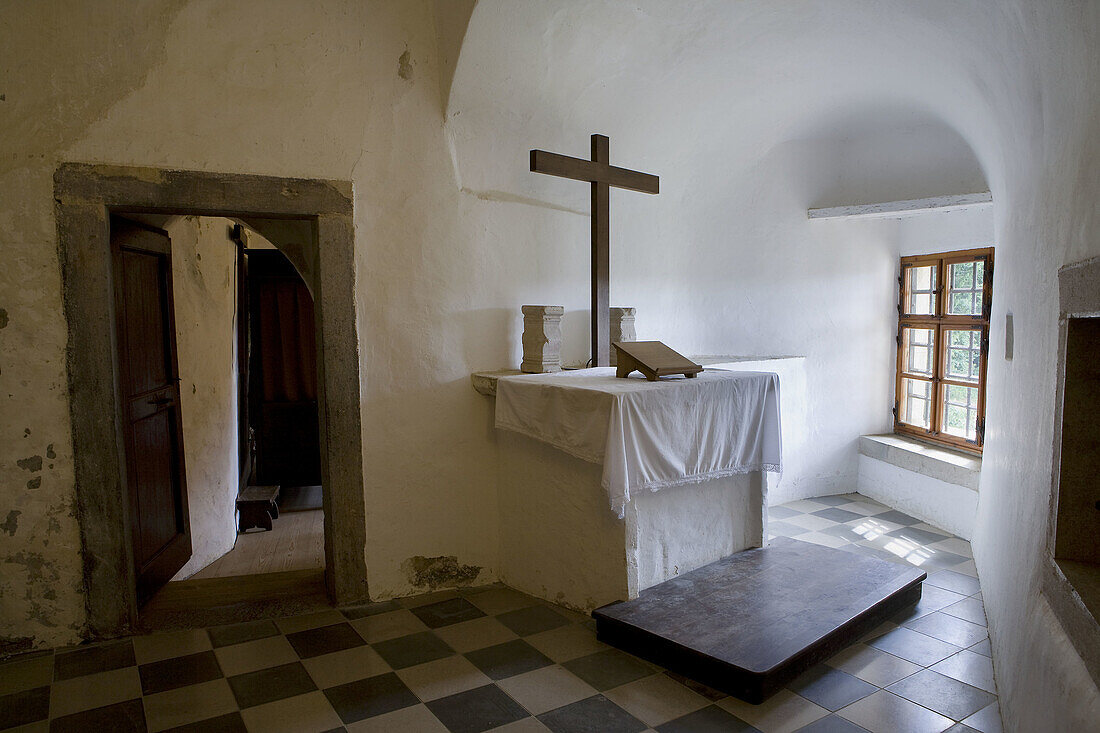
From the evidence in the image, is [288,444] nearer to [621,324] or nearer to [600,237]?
[621,324]

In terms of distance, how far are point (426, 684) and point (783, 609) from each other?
1.61 meters

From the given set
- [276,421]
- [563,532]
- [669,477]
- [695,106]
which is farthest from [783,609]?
[276,421]

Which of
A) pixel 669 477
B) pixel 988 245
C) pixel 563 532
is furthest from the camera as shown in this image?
pixel 988 245

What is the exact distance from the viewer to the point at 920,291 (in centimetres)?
590

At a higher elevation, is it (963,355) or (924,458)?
(963,355)

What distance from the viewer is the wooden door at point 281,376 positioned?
24.6 feet

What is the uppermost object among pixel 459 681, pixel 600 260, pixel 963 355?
pixel 600 260

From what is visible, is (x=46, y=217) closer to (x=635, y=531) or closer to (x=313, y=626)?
(x=313, y=626)

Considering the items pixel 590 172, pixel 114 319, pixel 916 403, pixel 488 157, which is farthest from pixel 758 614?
pixel 916 403

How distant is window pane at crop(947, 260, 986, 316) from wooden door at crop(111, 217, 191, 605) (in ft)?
18.4

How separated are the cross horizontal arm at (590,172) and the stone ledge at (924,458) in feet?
9.32

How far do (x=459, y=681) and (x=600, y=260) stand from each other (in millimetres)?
2413

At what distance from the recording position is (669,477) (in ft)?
11.0

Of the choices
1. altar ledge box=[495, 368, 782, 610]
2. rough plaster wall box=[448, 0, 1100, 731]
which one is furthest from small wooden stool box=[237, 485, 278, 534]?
rough plaster wall box=[448, 0, 1100, 731]
